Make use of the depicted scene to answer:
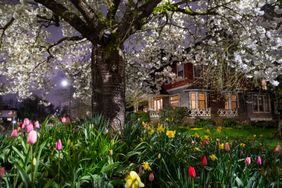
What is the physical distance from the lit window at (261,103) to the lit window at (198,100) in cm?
667

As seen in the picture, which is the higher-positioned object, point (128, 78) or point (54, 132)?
point (128, 78)

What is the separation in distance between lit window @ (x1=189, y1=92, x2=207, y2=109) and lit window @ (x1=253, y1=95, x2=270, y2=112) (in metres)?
6.67

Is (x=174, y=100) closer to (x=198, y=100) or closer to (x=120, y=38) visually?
(x=198, y=100)

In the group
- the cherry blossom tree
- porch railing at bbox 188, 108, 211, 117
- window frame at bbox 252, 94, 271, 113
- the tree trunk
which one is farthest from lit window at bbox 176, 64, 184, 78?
the tree trunk

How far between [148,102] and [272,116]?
1628cm

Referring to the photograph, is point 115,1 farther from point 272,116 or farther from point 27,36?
point 272,116

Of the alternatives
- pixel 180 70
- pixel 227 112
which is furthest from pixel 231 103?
pixel 180 70

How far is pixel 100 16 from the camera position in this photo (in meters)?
8.52

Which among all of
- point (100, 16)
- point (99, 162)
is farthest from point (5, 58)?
point (99, 162)

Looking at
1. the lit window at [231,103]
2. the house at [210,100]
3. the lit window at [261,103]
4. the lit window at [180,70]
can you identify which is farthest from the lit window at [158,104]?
the lit window at [261,103]

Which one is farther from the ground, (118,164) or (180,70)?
(180,70)

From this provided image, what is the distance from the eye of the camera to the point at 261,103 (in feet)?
129

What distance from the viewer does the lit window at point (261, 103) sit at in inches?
1537

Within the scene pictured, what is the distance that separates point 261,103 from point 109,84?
112 feet
